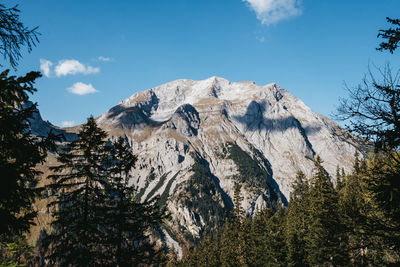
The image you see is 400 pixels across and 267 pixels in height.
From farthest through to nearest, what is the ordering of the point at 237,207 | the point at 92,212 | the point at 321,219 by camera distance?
the point at 237,207 → the point at 321,219 → the point at 92,212

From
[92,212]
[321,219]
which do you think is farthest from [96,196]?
[321,219]

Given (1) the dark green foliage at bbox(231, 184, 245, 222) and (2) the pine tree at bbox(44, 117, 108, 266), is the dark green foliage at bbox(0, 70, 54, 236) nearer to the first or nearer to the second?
(2) the pine tree at bbox(44, 117, 108, 266)

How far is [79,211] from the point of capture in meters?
15.0

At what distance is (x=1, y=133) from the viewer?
7.67 m

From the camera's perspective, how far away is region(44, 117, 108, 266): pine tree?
13.8 metres

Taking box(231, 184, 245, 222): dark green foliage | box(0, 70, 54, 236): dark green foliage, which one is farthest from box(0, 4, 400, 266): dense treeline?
box(231, 184, 245, 222): dark green foliage

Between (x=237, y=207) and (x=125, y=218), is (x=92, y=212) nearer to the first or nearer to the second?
(x=125, y=218)

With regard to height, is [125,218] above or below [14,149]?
below

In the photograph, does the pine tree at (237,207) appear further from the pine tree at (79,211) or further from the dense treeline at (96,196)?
the pine tree at (79,211)

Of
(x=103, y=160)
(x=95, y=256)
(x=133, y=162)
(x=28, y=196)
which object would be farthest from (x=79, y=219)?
(x=28, y=196)

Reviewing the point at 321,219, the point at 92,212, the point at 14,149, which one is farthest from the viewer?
the point at 321,219

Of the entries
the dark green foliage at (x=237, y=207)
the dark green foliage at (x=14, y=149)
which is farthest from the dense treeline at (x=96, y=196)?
the dark green foliage at (x=237, y=207)

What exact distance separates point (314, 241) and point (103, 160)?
92.4ft

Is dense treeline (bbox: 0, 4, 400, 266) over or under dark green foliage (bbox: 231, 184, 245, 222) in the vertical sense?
under
